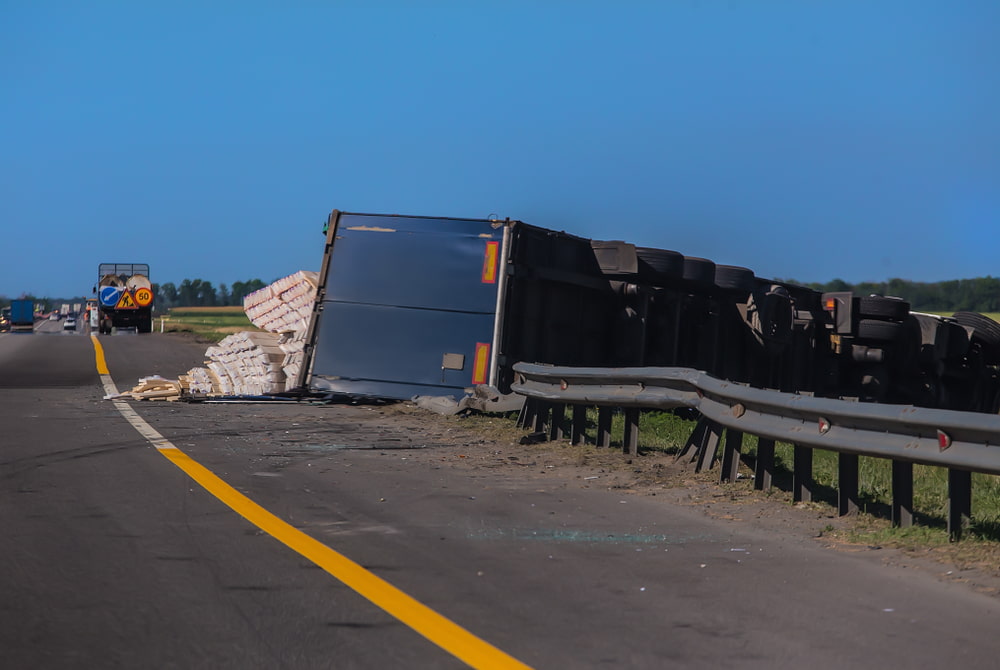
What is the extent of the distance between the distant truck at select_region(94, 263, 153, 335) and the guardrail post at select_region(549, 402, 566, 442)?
2049 inches

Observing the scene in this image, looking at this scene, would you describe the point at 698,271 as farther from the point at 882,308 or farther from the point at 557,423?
the point at 557,423

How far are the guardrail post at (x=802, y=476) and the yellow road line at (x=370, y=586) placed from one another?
364cm

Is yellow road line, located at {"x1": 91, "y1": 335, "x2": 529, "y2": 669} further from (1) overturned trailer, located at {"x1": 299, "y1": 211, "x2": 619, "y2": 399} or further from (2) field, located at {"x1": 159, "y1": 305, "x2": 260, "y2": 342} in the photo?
(2) field, located at {"x1": 159, "y1": 305, "x2": 260, "y2": 342}

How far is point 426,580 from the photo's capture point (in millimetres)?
5398

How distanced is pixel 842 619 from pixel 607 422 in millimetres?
6222

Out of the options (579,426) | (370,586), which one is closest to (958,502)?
(370,586)

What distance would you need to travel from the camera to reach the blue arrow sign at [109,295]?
2327 inches

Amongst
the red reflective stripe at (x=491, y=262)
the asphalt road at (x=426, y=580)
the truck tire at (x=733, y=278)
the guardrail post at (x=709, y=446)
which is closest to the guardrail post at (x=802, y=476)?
the asphalt road at (x=426, y=580)

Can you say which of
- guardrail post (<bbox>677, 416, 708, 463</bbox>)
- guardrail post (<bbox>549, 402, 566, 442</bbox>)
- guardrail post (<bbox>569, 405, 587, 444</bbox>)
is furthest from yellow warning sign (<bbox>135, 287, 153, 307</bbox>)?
guardrail post (<bbox>677, 416, 708, 463</bbox>)

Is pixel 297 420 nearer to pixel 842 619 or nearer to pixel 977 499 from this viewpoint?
pixel 977 499

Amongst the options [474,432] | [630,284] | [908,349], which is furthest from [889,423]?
[908,349]

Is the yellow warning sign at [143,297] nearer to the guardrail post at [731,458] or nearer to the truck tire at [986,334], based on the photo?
the truck tire at [986,334]

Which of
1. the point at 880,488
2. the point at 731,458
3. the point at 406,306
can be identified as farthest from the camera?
the point at 406,306

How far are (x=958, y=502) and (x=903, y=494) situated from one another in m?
0.45
